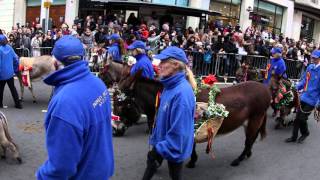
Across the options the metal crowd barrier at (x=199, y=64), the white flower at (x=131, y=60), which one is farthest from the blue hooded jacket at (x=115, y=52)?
the metal crowd barrier at (x=199, y=64)

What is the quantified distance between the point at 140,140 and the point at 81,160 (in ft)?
19.1

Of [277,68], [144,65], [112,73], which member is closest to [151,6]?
[277,68]

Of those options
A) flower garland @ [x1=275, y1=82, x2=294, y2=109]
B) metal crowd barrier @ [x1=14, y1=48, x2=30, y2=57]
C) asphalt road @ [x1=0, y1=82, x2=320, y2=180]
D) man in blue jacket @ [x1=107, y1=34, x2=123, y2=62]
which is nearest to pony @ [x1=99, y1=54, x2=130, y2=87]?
man in blue jacket @ [x1=107, y1=34, x2=123, y2=62]

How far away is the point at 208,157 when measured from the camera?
8.18 meters

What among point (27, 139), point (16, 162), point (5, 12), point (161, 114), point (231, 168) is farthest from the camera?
point (5, 12)

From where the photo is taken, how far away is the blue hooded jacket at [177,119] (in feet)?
15.8

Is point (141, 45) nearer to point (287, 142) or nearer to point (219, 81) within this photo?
point (287, 142)

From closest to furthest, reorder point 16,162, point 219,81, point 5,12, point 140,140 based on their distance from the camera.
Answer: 1. point 16,162
2. point 140,140
3. point 219,81
4. point 5,12

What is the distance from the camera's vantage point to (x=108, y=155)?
341 centimetres

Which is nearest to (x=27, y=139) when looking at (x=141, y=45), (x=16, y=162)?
(x=16, y=162)

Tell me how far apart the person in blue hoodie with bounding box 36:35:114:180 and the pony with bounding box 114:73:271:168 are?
3.73 m

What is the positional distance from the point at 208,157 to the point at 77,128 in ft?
17.7

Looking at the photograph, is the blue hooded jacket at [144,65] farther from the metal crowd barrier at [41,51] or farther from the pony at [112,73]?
the metal crowd barrier at [41,51]

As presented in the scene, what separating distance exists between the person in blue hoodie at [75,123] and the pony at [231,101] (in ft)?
12.2
